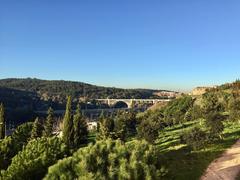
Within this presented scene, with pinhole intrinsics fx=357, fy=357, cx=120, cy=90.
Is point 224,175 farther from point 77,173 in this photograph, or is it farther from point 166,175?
point 77,173

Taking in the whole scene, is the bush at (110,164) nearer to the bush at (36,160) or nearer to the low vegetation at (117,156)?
the low vegetation at (117,156)

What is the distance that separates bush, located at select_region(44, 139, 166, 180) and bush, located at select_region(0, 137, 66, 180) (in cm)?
392

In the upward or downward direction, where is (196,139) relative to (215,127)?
downward

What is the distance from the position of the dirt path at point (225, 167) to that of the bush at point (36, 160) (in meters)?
13.0

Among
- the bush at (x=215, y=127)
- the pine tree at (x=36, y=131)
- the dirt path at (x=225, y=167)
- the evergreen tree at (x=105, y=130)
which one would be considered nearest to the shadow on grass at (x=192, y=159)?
the dirt path at (x=225, y=167)

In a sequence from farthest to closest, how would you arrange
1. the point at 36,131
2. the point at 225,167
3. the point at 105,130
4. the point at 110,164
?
1. the point at 36,131
2. the point at 105,130
3. the point at 225,167
4. the point at 110,164

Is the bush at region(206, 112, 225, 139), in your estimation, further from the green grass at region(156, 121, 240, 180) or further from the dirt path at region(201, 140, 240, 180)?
the dirt path at region(201, 140, 240, 180)

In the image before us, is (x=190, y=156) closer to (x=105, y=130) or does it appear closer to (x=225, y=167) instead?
(x=225, y=167)

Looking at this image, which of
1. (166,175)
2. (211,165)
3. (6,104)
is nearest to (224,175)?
(211,165)

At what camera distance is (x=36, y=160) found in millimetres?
26391

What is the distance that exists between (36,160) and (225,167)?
17.7 meters

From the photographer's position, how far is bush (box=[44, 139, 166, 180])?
70.6 ft

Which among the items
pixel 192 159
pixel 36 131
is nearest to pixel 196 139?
pixel 192 159

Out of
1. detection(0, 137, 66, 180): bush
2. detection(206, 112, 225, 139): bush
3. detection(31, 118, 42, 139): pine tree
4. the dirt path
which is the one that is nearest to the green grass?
the dirt path
